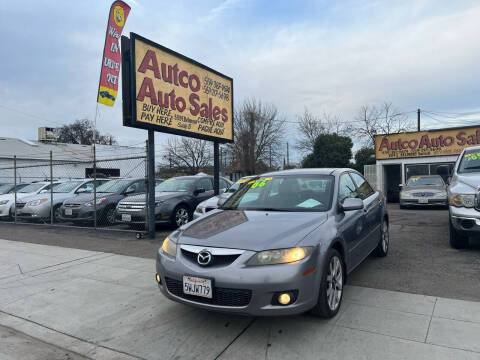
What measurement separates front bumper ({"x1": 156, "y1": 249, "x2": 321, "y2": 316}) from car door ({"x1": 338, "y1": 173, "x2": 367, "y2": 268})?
871 millimetres

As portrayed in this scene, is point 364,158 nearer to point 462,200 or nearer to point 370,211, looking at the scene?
point 462,200

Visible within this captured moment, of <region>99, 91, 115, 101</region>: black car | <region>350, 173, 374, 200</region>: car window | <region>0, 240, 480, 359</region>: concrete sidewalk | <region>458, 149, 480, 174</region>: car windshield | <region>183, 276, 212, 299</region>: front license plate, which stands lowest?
<region>0, 240, 480, 359</region>: concrete sidewalk

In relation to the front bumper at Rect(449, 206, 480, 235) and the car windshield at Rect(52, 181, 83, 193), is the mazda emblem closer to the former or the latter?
the front bumper at Rect(449, 206, 480, 235)

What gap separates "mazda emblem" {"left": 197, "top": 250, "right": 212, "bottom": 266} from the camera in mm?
3018

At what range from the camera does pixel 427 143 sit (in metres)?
19.1

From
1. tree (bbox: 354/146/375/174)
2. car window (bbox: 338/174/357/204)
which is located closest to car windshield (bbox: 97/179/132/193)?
car window (bbox: 338/174/357/204)

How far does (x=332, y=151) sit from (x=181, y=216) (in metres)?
24.0

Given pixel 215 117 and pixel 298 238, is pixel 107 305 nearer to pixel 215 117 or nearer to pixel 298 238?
pixel 298 238

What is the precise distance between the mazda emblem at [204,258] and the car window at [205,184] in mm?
6883

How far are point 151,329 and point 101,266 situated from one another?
2762mm

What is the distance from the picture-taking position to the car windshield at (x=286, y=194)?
3982 mm

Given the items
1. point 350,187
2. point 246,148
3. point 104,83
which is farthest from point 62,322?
point 246,148

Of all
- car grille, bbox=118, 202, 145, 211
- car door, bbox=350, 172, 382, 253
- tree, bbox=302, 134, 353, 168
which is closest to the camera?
car door, bbox=350, 172, 382, 253

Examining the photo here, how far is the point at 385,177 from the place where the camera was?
68.1ft
